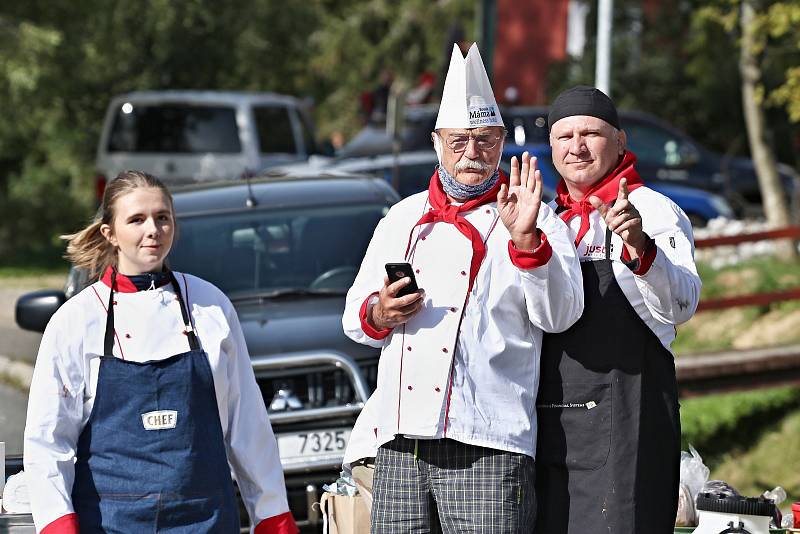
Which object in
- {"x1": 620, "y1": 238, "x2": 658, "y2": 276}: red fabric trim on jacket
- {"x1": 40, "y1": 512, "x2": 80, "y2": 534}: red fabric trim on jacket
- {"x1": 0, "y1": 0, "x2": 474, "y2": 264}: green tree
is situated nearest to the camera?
{"x1": 40, "y1": 512, "x2": 80, "y2": 534}: red fabric trim on jacket

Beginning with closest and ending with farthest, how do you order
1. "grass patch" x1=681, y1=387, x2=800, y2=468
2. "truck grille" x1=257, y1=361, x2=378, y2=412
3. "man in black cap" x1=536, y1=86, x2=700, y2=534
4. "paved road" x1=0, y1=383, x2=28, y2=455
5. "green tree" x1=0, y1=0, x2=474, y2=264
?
"man in black cap" x1=536, y1=86, x2=700, y2=534 → "truck grille" x1=257, y1=361, x2=378, y2=412 → "paved road" x1=0, y1=383, x2=28, y2=455 → "grass patch" x1=681, y1=387, x2=800, y2=468 → "green tree" x1=0, y1=0, x2=474, y2=264

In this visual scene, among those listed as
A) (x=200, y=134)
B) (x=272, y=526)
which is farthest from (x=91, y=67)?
(x=272, y=526)

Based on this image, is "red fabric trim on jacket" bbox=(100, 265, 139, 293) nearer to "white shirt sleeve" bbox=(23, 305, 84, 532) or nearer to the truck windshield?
"white shirt sleeve" bbox=(23, 305, 84, 532)

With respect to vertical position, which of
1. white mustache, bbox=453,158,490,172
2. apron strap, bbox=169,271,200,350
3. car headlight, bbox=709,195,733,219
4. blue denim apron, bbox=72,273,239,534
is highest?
car headlight, bbox=709,195,733,219

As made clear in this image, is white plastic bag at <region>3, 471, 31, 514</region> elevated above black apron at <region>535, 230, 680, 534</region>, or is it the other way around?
black apron at <region>535, 230, 680, 534</region>

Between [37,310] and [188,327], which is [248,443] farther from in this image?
[37,310]

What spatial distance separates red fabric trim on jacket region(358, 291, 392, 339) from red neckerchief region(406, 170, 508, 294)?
194 mm

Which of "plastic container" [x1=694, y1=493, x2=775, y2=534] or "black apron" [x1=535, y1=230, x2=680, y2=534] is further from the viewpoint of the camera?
"plastic container" [x1=694, y1=493, x2=775, y2=534]

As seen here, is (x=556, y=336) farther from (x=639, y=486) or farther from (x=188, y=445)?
(x=188, y=445)

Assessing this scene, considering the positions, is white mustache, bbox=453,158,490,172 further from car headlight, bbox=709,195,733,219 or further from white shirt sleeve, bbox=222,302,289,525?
car headlight, bbox=709,195,733,219

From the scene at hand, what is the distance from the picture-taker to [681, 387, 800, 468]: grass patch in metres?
11.4

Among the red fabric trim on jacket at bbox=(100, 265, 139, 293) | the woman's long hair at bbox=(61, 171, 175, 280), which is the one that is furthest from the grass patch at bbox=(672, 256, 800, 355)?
the red fabric trim on jacket at bbox=(100, 265, 139, 293)

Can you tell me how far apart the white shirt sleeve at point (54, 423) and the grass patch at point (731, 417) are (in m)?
7.97

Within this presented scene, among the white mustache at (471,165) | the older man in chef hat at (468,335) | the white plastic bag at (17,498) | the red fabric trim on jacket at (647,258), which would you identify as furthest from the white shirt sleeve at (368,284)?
the white plastic bag at (17,498)
